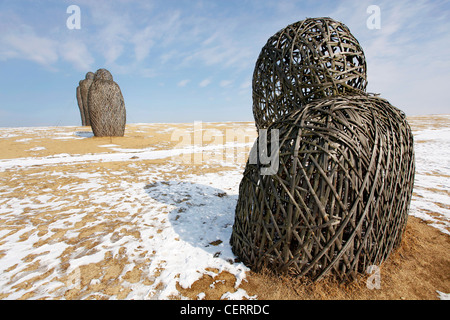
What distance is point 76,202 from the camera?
4312mm

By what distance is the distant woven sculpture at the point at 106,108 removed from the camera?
13.0 meters

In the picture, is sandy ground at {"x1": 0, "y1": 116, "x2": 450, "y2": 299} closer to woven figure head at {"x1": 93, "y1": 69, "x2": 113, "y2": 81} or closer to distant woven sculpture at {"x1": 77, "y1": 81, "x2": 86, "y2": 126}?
woven figure head at {"x1": 93, "y1": 69, "x2": 113, "y2": 81}

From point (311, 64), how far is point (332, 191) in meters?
1.51

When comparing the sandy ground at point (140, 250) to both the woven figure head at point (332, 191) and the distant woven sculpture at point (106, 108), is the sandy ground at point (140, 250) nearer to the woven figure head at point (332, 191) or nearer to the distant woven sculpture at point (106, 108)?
the woven figure head at point (332, 191)

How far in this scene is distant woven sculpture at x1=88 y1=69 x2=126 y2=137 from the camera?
1297 cm

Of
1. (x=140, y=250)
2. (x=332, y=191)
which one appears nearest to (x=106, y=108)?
(x=140, y=250)

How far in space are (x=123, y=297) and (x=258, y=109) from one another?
2.80 meters

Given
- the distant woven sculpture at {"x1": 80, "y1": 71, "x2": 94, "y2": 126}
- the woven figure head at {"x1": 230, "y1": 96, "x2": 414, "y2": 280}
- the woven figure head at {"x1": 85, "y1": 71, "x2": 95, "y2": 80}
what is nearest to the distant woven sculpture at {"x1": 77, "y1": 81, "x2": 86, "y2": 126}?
the distant woven sculpture at {"x1": 80, "y1": 71, "x2": 94, "y2": 126}

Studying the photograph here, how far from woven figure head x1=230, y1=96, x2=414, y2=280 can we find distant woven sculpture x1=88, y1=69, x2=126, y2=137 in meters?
14.2

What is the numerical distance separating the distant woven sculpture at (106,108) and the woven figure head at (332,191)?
14.2 m

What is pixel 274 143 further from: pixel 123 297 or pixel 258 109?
pixel 123 297
